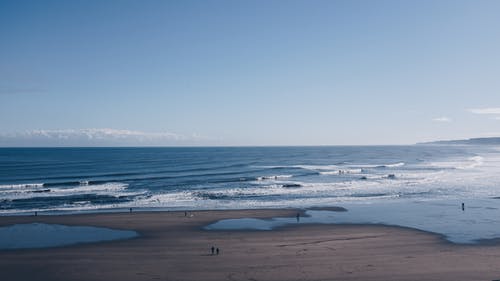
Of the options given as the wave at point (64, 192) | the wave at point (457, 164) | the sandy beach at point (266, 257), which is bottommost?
the sandy beach at point (266, 257)

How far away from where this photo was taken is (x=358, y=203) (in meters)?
41.0

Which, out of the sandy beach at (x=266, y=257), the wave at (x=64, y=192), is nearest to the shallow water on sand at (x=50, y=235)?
the sandy beach at (x=266, y=257)

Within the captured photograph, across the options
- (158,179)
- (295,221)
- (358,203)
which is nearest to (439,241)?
(295,221)

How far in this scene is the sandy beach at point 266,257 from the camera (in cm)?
1941

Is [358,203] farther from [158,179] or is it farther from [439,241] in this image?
[158,179]

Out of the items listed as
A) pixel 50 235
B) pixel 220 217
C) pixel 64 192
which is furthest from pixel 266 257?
pixel 64 192

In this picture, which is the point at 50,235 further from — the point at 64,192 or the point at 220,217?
the point at 64,192

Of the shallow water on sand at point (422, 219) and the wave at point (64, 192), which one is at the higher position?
the wave at point (64, 192)

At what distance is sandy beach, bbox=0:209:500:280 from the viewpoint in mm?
19406

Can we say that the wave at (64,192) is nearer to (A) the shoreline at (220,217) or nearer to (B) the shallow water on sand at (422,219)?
(A) the shoreline at (220,217)

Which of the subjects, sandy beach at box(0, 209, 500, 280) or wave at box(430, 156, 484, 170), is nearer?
sandy beach at box(0, 209, 500, 280)

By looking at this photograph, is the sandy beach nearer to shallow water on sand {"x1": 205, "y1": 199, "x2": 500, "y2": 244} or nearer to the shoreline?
the shoreline

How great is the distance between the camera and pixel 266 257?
72.8 feet

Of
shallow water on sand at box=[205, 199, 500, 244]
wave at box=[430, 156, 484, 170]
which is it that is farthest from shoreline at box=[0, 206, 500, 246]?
wave at box=[430, 156, 484, 170]
